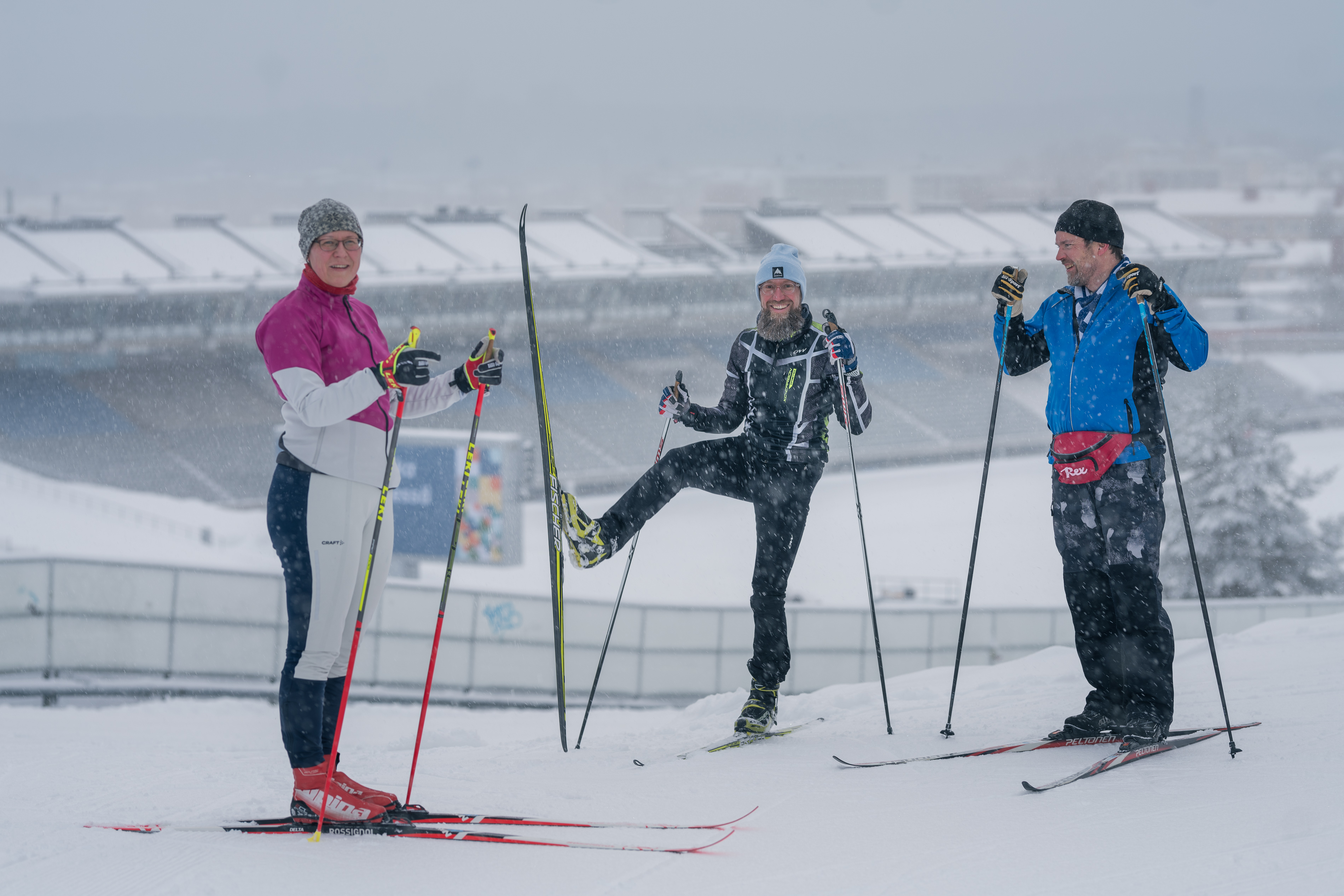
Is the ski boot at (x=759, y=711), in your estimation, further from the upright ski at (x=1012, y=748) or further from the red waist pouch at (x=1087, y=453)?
the red waist pouch at (x=1087, y=453)

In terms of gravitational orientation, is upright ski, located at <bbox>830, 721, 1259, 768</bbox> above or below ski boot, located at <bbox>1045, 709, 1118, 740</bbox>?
below

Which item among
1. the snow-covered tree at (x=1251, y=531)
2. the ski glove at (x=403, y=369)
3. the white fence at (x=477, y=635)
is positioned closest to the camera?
the ski glove at (x=403, y=369)

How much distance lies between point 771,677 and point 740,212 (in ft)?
113

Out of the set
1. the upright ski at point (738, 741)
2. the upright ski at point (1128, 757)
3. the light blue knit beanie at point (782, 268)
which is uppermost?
the light blue knit beanie at point (782, 268)

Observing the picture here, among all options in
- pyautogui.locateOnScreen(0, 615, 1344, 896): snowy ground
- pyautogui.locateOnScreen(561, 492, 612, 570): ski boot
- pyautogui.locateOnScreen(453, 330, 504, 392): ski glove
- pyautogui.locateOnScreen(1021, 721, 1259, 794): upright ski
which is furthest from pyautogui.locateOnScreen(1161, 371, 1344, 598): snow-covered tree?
pyautogui.locateOnScreen(453, 330, 504, 392): ski glove

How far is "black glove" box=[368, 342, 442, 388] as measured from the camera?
259 centimetres

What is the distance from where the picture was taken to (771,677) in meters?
4.22

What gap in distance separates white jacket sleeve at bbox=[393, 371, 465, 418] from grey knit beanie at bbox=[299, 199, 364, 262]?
0.45 m

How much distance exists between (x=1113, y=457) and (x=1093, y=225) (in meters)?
0.76

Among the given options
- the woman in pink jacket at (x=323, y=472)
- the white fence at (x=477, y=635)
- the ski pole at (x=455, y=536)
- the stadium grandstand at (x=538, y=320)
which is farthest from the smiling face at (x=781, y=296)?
the stadium grandstand at (x=538, y=320)

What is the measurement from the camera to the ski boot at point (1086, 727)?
11.7ft

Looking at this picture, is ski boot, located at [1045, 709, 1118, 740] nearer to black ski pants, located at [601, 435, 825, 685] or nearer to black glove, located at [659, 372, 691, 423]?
black ski pants, located at [601, 435, 825, 685]

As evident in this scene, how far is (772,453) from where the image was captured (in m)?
4.07

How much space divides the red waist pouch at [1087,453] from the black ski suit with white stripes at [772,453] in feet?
2.48
